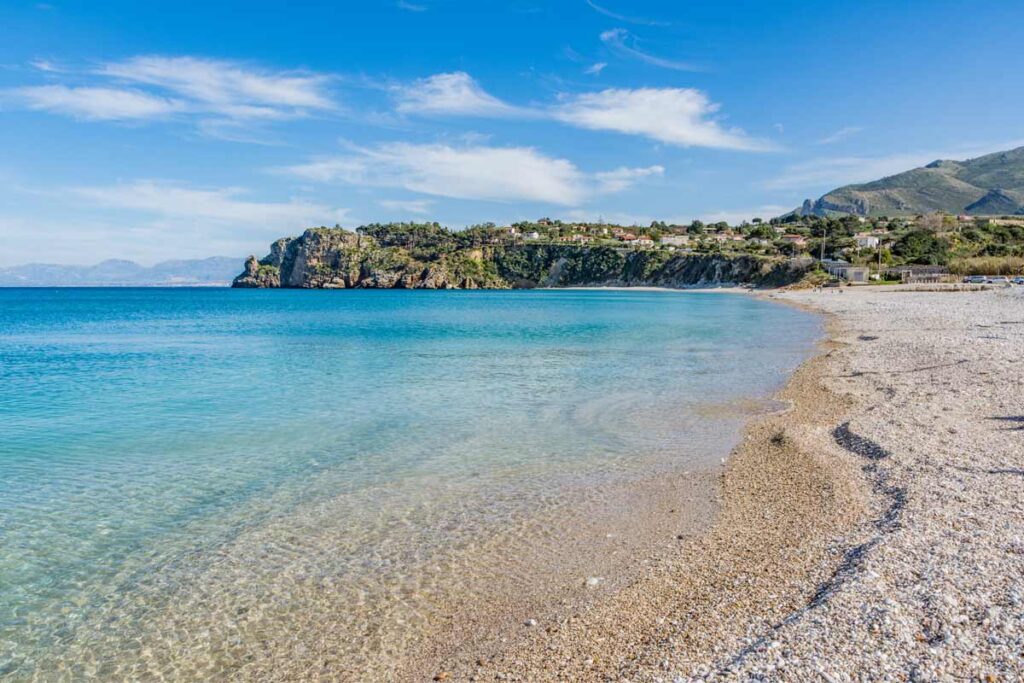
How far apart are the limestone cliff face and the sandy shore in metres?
114

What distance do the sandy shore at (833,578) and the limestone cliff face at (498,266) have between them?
4476 inches

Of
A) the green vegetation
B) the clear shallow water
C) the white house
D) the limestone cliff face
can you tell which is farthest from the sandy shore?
the limestone cliff face

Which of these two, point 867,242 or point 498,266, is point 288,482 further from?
point 498,266

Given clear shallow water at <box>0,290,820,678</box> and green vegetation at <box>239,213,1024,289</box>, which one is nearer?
clear shallow water at <box>0,290,820,678</box>

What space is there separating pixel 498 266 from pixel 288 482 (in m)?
167

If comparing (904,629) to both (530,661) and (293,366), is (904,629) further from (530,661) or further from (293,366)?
(293,366)

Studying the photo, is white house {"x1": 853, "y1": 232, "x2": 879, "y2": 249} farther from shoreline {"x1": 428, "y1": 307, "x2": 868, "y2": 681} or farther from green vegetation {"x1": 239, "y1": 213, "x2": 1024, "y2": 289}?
shoreline {"x1": 428, "y1": 307, "x2": 868, "y2": 681}

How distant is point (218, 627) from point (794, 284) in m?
107

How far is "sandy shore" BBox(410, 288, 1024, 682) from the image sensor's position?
473cm

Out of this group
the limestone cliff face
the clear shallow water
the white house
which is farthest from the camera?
the limestone cliff face

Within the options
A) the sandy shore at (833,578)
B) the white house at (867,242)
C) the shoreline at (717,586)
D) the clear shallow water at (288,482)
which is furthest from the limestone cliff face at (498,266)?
the shoreline at (717,586)

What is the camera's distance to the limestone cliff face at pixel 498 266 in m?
133

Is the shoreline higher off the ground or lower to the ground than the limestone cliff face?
lower

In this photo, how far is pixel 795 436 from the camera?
12.3 metres
